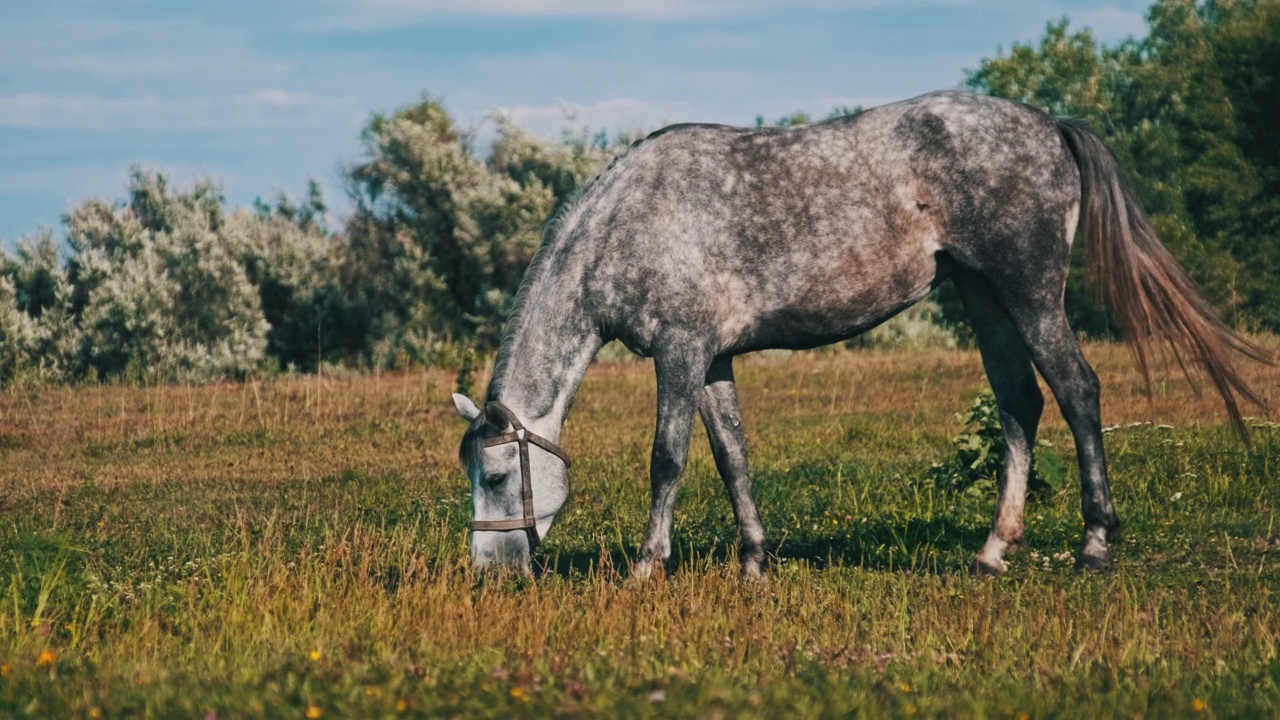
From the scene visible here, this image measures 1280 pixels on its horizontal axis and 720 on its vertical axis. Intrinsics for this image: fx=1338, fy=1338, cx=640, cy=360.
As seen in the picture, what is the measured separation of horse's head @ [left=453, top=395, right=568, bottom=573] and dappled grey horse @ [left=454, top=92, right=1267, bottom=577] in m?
0.01

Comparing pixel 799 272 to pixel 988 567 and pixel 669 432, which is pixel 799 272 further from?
pixel 988 567

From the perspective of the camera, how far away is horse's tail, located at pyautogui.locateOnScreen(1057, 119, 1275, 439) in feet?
24.6

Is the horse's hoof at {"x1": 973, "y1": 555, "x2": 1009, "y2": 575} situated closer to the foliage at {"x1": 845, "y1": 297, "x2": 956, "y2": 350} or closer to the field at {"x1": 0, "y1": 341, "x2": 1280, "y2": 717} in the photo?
the field at {"x1": 0, "y1": 341, "x2": 1280, "y2": 717}

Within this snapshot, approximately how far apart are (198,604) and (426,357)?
19.8 meters

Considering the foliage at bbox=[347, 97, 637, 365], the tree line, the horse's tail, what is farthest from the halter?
the foliage at bbox=[347, 97, 637, 365]

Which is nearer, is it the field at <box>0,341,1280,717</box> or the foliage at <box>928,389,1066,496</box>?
the field at <box>0,341,1280,717</box>

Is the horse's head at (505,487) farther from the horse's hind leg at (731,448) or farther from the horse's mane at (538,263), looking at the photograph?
A: the horse's hind leg at (731,448)

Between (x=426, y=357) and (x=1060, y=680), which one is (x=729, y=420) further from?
(x=426, y=357)

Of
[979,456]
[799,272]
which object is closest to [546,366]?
[799,272]

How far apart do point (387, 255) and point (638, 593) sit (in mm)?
→ 24665

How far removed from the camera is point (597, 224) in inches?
280

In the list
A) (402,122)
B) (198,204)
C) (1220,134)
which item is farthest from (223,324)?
(1220,134)

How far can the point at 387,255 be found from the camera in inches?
1192

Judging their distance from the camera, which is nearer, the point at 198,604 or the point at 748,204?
the point at 198,604
